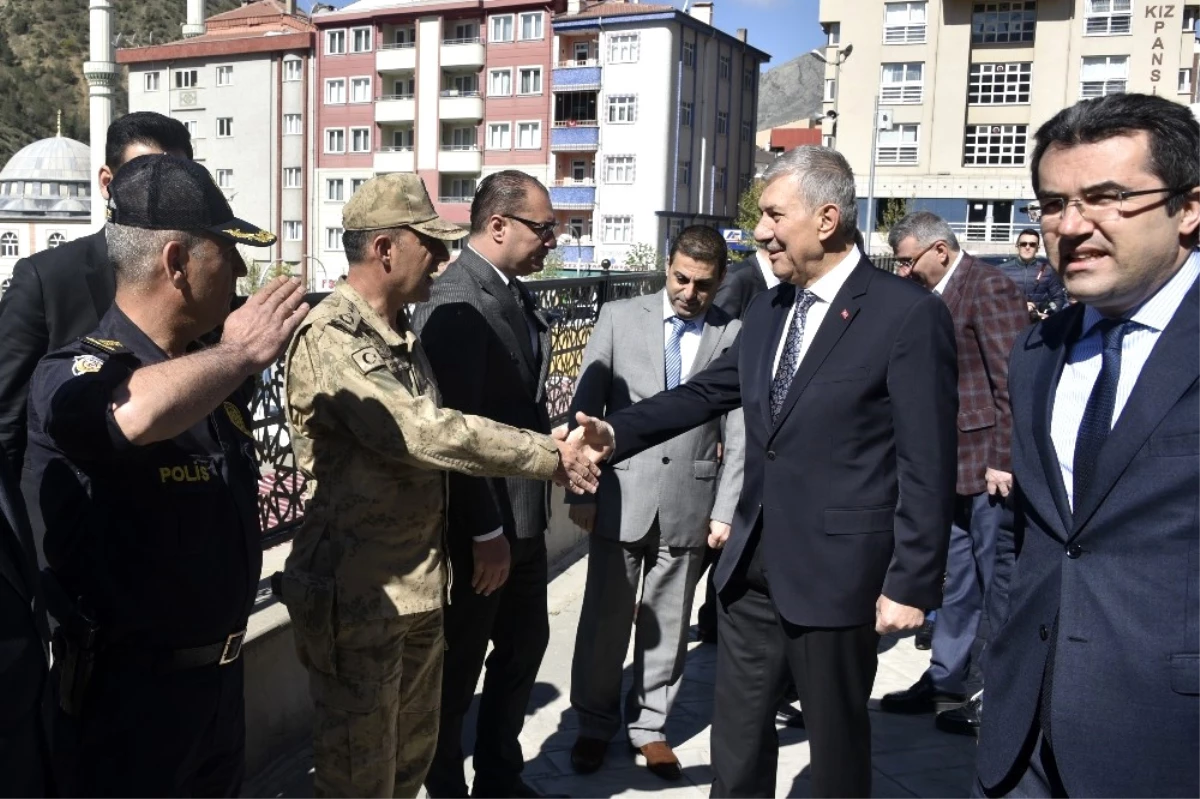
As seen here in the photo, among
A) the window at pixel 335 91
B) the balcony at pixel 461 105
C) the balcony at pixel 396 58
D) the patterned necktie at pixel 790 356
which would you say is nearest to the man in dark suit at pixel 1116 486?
the patterned necktie at pixel 790 356

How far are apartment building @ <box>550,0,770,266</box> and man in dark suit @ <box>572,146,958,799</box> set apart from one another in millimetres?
48590

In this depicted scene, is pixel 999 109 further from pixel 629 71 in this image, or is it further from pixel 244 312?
pixel 244 312

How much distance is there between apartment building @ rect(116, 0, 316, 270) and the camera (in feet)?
203

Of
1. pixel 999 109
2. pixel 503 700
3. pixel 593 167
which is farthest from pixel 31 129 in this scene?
pixel 503 700

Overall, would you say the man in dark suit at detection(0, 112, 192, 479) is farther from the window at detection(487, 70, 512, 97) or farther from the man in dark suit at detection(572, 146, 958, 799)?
the window at detection(487, 70, 512, 97)

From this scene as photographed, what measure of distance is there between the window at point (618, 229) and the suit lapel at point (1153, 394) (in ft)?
168

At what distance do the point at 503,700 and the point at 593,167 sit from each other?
51792mm

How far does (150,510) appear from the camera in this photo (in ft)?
7.92

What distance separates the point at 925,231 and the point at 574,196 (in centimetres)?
4917

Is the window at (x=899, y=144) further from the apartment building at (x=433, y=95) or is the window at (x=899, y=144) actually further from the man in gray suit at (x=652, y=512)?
the man in gray suit at (x=652, y=512)

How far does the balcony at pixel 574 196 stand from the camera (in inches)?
2106

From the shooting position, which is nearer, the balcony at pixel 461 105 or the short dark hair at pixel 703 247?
the short dark hair at pixel 703 247

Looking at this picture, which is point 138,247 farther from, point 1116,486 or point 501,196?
point 1116,486

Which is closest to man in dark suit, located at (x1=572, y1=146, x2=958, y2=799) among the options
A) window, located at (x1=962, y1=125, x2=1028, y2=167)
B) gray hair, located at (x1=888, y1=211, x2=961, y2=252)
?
gray hair, located at (x1=888, y1=211, x2=961, y2=252)
